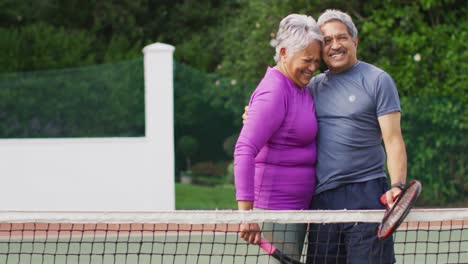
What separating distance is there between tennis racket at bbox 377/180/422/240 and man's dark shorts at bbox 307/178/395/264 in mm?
213

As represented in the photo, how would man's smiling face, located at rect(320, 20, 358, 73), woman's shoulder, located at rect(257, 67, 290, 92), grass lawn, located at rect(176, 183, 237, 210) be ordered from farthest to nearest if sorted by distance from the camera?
grass lawn, located at rect(176, 183, 237, 210)
man's smiling face, located at rect(320, 20, 358, 73)
woman's shoulder, located at rect(257, 67, 290, 92)

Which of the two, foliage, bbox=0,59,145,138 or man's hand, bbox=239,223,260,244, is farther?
foliage, bbox=0,59,145,138

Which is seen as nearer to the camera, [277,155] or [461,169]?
[277,155]

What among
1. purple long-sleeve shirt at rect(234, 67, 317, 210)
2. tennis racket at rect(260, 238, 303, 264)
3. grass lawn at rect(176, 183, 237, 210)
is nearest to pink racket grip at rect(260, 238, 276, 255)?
tennis racket at rect(260, 238, 303, 264)

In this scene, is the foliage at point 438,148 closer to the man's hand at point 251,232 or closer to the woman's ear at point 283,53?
the woman's ear at point 283,53

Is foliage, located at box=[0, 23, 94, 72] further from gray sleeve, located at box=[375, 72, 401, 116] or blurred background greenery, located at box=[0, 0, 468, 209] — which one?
gray sleeve, located at box=[375, 72, 401, 116]

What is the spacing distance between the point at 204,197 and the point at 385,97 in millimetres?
8238

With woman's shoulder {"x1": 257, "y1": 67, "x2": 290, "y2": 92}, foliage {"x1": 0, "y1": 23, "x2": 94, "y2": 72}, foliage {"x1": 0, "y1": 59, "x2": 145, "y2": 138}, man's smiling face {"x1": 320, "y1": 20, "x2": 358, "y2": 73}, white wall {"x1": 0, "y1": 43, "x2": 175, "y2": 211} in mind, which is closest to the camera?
woman's shoulder {"x1": 257, "y1": 67, "x2": 290, "y2": 92}

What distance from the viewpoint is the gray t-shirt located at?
4.33 m

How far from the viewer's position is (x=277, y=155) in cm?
430

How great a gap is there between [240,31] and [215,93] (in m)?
4.77

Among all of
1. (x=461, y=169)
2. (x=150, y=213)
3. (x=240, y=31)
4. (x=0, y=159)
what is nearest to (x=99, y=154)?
(x=0, y=159)

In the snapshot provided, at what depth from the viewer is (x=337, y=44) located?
4371 mm

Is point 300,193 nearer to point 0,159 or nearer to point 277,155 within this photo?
point 277,155
